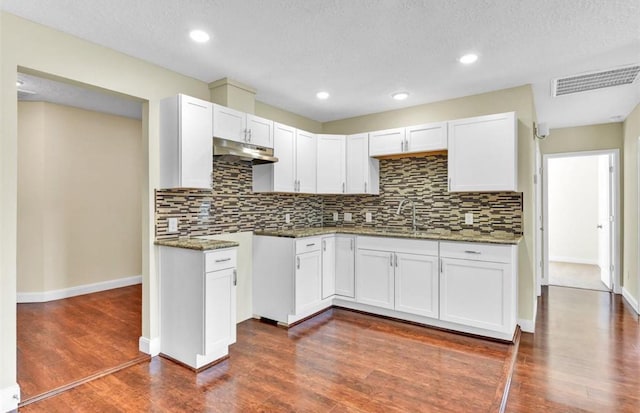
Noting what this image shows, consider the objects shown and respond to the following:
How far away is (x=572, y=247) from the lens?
709cm

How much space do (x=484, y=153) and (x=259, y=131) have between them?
2302 millimetres

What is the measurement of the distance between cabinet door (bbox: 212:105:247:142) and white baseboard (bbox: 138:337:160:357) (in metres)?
1.85

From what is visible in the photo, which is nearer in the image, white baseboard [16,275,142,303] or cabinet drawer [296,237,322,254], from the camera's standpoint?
cabinet drawer [296,237,322,254]

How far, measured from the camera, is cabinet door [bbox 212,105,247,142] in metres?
3.06

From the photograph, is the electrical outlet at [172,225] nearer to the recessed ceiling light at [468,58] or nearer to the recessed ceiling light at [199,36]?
the recessed ceiling light at [199,36]

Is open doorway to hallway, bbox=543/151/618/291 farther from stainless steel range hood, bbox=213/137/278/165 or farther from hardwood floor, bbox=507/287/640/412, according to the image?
stainless steel range hood, bbox=213/137/278/165

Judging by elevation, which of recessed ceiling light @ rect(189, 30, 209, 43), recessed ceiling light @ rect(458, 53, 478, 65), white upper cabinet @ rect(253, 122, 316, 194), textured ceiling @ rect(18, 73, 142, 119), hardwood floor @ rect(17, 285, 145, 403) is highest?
textured ceiling @ rect(18, 73, 142, 119)

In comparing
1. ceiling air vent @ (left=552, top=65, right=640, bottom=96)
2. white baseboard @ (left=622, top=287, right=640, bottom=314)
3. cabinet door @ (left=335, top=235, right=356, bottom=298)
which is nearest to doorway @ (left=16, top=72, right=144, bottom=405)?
cabinet door @ (left=335, top=235, right=356, bottom=298)

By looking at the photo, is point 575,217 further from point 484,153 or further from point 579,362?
point 579,362

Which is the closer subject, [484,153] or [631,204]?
[484,153]

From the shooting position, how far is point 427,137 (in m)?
3.70

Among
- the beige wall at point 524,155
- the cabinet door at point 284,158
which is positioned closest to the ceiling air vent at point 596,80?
the beige wall at point 524,155

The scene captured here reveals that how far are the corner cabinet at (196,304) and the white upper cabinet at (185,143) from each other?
1.99 feet

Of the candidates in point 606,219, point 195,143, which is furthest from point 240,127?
point 606,219
